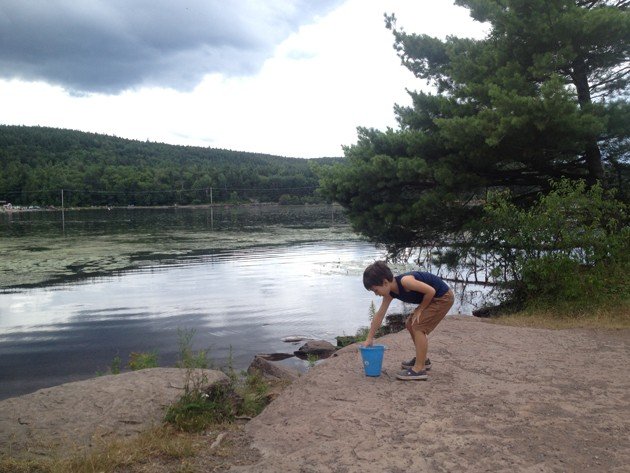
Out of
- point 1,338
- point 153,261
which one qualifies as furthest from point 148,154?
point 1,338

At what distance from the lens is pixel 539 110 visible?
10.8m

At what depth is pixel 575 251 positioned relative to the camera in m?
10.1

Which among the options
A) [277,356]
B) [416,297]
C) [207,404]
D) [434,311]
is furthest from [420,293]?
[277,356]

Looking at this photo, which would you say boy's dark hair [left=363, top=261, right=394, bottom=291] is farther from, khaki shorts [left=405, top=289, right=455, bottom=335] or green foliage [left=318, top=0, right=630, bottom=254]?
green foliage [left=318, top=0, right=630, bottom=254]

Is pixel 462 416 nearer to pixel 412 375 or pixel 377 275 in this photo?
pixel 412 375

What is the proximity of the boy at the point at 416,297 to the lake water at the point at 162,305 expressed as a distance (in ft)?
11.8

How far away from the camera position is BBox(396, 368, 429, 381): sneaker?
5.71 meters

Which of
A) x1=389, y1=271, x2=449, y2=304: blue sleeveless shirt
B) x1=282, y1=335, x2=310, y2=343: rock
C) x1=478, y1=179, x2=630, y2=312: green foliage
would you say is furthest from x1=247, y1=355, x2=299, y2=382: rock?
x1=478, y1=179, x2=630, y2=312: green foliage

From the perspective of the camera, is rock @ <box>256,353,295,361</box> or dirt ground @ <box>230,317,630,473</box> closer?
dirt ground @ <box>230,317,630,473</box>

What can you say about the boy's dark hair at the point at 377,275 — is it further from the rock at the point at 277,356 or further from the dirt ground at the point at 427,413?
the rock at the point at 277,356

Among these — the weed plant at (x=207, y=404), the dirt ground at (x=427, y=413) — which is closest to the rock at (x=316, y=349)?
the dirt ground at (x=427, y=413)

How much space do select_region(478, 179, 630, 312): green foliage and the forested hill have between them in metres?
105

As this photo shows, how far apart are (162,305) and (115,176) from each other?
4921 inches

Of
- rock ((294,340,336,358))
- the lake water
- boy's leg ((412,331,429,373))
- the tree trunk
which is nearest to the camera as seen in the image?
boy's leg ((412,331,429,373))
